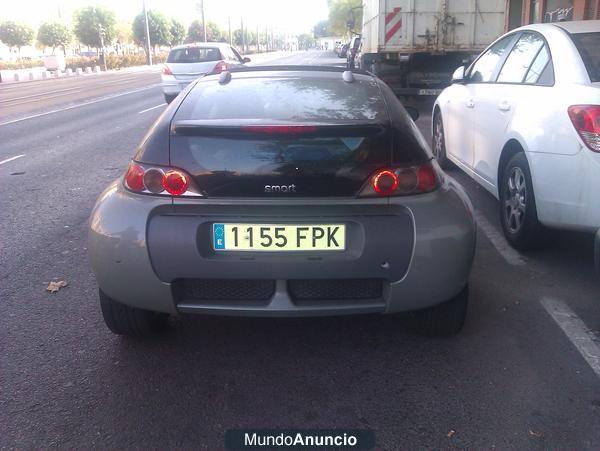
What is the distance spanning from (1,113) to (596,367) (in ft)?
57.8

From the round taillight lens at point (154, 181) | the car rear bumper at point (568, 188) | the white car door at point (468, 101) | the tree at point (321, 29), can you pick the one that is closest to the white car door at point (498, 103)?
the white car door at point (468, 101)

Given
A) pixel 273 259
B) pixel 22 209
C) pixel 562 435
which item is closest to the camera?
pixel 562 435

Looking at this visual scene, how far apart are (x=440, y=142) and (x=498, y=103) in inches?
87.8

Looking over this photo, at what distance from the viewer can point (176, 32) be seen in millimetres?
88500

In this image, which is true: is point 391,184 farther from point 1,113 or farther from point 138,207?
point 1,113

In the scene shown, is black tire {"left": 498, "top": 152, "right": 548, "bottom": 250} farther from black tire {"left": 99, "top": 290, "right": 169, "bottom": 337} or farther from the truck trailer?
the truck trailer

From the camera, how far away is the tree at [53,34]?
66.8 m

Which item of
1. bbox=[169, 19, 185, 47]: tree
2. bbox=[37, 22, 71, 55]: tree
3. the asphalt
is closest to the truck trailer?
the asphalt

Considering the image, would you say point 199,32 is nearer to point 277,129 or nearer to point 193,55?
Answer: point 193,55

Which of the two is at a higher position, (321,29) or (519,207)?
(321,29)

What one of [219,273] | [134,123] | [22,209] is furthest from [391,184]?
[134,123]

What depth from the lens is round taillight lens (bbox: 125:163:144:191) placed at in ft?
9.70

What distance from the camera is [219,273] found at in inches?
110

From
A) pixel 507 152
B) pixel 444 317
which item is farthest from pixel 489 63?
pixel 444 317
